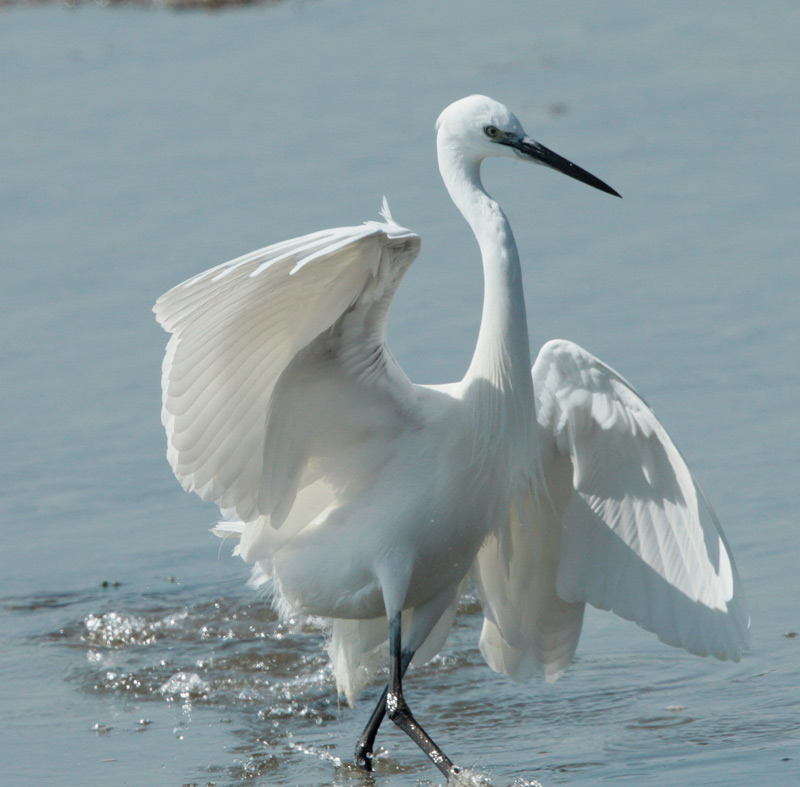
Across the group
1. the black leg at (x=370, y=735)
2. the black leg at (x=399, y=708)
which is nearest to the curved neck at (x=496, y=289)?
the black leg at (x=399, y=708)

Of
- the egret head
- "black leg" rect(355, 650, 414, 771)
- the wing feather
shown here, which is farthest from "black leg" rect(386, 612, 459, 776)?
the egret head

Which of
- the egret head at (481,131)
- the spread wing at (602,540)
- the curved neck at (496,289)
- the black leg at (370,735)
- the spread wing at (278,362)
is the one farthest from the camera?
the black leg at (370,735)

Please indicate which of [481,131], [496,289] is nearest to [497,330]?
[496,289]

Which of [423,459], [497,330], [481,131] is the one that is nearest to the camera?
[497,330]

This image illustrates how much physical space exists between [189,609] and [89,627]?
507 mm

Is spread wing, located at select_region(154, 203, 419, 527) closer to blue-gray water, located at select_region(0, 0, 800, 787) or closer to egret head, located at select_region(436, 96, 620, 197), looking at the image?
egret head, located at select_region(436, 96, 620, 197)

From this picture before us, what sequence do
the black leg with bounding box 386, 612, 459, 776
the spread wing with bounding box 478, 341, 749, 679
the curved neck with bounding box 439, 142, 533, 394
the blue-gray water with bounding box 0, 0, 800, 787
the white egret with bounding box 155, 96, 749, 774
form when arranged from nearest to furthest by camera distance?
1. the white egret with bounding box 155, 96, 749, 774
2. the curved neck with bounding box 439, 142, 533, 394
3. the spread wing with bounding box 478, 341, 749, 679
4. the black leg with bounding box 386, 612, 459, 776
5. the blue-gray water with bounding box 0, 0, 800, 787

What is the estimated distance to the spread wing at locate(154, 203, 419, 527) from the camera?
4.95 meters

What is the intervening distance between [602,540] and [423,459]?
92 centimetres

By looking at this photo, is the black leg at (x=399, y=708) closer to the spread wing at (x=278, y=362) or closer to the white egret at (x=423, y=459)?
the white egret at (x=423, y=459)

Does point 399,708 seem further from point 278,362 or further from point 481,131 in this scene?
point 481,131

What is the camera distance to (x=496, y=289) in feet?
18.2

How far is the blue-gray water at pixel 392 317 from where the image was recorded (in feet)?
21.4

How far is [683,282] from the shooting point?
10.6 m
